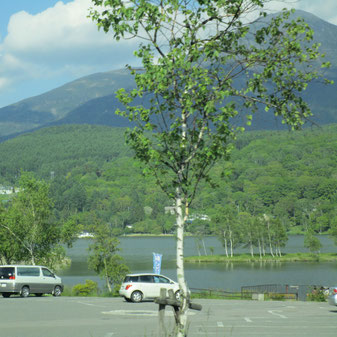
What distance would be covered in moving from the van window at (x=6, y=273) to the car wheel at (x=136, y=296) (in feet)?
22.1

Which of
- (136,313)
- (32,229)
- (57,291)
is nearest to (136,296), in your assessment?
(57,291)

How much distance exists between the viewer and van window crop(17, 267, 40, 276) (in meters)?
32.7

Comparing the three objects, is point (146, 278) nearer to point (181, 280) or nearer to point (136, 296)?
point (136, 296)

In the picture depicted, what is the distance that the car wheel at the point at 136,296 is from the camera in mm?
31172

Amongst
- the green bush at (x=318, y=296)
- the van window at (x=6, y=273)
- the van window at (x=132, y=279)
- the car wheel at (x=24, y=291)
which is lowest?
the green bush at (x=318, y=296)

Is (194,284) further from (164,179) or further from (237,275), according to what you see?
(164,179)

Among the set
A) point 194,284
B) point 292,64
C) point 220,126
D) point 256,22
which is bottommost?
point 194,284

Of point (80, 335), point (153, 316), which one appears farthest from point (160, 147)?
point (153, 316)

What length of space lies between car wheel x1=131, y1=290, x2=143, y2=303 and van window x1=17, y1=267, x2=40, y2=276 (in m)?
6.14

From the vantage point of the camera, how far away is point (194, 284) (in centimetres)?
7744

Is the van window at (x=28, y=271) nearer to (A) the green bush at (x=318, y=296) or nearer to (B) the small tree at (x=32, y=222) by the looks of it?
(B) the small tree at (x=32, y=222)

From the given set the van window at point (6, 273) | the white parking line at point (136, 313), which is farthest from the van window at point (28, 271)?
the white parking line at point (136, 313)

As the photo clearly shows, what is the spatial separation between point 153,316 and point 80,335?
6.71 meters

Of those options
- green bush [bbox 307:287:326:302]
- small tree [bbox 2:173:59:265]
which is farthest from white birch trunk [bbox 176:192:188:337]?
small tree [bbox 2:173:59:265]
